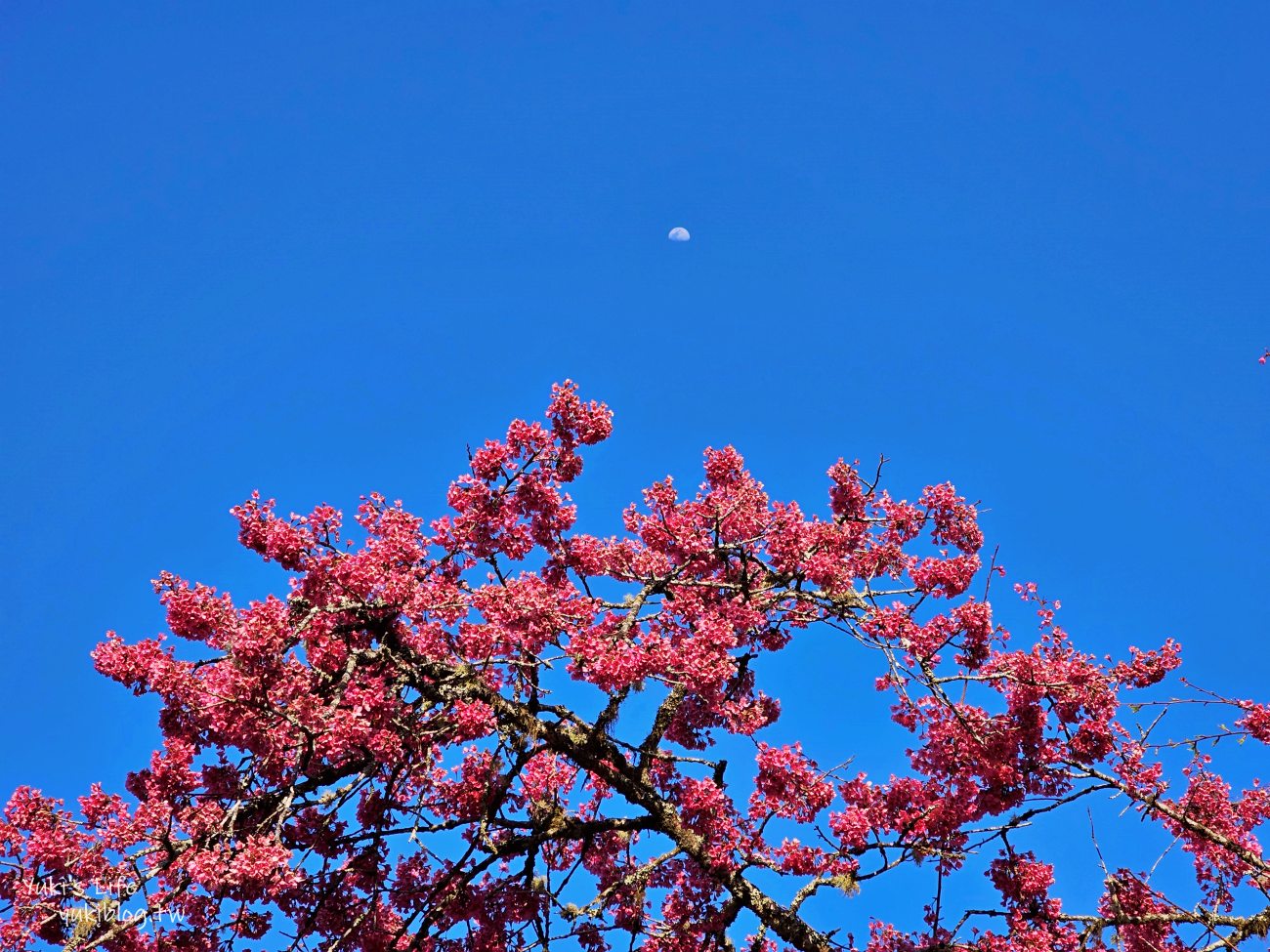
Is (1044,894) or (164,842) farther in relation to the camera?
(1044,894)

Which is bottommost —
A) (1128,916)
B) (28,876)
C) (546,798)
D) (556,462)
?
(28,876)

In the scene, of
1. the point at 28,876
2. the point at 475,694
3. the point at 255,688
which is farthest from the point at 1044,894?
the point at 28,876

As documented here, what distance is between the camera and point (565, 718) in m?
11.7

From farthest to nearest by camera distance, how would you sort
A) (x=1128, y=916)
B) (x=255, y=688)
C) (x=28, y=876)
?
(x=1128, y=916) < (x=28, y=876) < (x=255, y=688)

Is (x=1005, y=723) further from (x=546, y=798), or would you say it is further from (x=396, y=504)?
(x=396, y=504)

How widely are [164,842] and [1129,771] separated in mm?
10035

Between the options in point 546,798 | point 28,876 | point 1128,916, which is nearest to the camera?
point 28,876

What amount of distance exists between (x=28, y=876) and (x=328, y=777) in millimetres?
2874

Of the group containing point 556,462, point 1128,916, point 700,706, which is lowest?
point 1128,916

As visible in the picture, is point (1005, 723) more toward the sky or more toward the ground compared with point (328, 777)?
more toward the sky

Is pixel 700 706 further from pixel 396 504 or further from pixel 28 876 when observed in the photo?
pixel 28 876

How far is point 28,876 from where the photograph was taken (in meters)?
10.5

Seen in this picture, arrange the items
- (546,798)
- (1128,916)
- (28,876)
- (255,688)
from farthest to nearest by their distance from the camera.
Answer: (546,798), (1128,916), (28,876), (255,688)

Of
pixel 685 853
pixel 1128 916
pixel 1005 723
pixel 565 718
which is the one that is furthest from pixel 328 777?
pixel 1128 916
